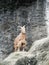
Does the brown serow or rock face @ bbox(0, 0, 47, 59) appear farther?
rock face @ bbox(0, 0, 47, 59)

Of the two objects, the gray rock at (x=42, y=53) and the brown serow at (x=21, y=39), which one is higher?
the gray rock at (x=42, y=53)

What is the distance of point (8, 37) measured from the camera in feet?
36.7

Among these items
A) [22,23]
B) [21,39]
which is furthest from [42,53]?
[22,23]

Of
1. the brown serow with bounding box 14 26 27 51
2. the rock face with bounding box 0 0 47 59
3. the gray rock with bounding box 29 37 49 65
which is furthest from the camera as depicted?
the rock face with bounding box 0 0 47 59

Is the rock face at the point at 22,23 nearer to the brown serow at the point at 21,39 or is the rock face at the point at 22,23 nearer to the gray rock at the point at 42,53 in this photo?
the brown serow at the point at 21,39

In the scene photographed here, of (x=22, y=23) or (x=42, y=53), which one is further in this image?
(x=22, y=23)

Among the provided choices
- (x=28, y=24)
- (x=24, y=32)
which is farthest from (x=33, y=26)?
(x=24, y=32)

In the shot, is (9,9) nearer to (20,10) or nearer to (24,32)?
(20,10)

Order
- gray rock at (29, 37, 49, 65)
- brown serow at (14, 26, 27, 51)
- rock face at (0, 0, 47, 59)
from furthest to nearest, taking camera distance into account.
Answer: rock face at (0, 0, 47, 59) < brown serow at (14, 26, 27, 51) < gray rock at (29, 37, 49, 65)

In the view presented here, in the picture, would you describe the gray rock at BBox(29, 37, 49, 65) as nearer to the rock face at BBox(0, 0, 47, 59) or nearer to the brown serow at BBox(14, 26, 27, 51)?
the brown serow at BBox(14, 26, 27, 51)

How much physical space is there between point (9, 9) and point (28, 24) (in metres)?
0.83

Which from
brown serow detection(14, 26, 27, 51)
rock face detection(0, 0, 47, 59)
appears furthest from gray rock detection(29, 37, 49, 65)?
rock face detection(0, 0, 47, 59)

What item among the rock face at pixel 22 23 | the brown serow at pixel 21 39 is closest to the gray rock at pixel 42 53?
the brown serow at pixel 21 39

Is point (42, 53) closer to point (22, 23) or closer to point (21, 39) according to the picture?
point (21, 39)
